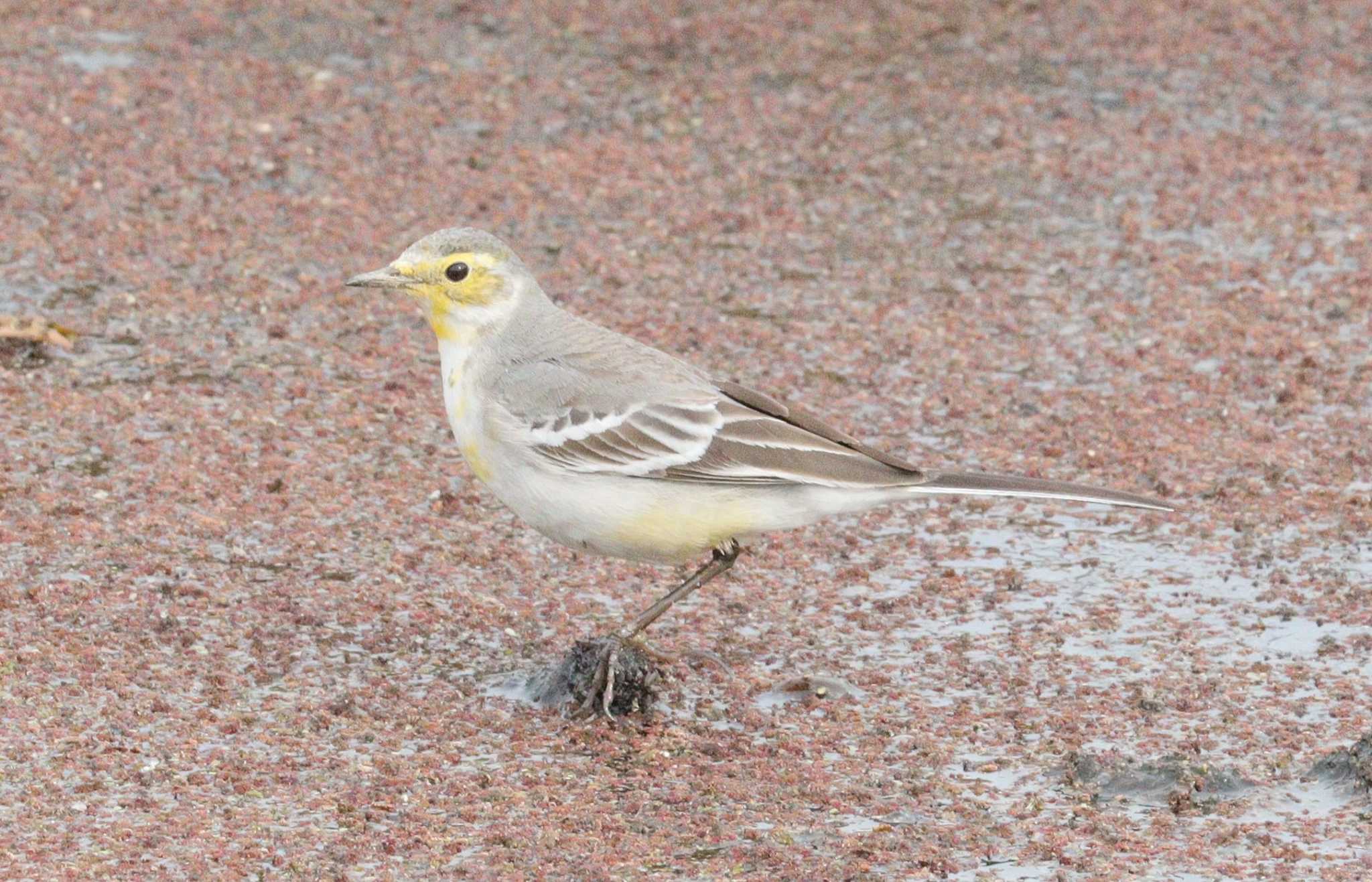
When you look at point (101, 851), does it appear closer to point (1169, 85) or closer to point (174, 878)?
point (174, 878)

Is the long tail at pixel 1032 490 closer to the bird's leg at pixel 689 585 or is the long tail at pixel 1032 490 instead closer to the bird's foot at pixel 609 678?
the bird's leg at pixel 689 585

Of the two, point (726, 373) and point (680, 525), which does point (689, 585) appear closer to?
point (680, 525)

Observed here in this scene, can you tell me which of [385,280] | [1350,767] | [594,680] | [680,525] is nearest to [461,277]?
[385,280]

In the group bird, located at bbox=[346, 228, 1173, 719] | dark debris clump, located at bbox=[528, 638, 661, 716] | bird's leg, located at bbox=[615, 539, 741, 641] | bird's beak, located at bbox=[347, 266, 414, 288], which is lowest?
dark debris clump, located at bbox=[528, 638, 661, 716]

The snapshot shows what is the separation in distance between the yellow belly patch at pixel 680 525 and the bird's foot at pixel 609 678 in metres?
0.31

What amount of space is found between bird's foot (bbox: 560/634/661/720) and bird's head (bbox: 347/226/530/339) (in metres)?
1.19

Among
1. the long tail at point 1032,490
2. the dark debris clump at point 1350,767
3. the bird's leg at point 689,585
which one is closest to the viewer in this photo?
the dark debris clump at point 1350,767

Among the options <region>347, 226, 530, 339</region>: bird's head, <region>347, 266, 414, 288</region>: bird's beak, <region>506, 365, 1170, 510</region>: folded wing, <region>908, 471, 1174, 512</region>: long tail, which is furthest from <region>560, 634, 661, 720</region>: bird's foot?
<region>347, 266, 414, 288</region>: bird's beak

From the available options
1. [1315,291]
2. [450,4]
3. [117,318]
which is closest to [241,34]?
[450,4]

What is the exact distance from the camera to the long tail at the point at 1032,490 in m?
5.84

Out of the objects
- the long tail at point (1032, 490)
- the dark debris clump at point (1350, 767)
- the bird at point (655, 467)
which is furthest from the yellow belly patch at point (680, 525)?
the dark debris clump at point (1350, 767)

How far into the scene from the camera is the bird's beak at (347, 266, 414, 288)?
6.32m

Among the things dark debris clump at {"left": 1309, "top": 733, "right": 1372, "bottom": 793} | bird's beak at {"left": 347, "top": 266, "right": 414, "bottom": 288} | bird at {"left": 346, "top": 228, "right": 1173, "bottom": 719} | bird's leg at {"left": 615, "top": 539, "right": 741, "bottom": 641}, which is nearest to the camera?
dark debris clump at {"left": 1309, "top": 733, "right": 1372, "bottom": 793}

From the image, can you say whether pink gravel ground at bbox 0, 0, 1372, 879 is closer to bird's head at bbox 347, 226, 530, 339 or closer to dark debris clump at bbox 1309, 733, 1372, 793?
dark debris clump at bbox 1309, 733, 1372, 793
